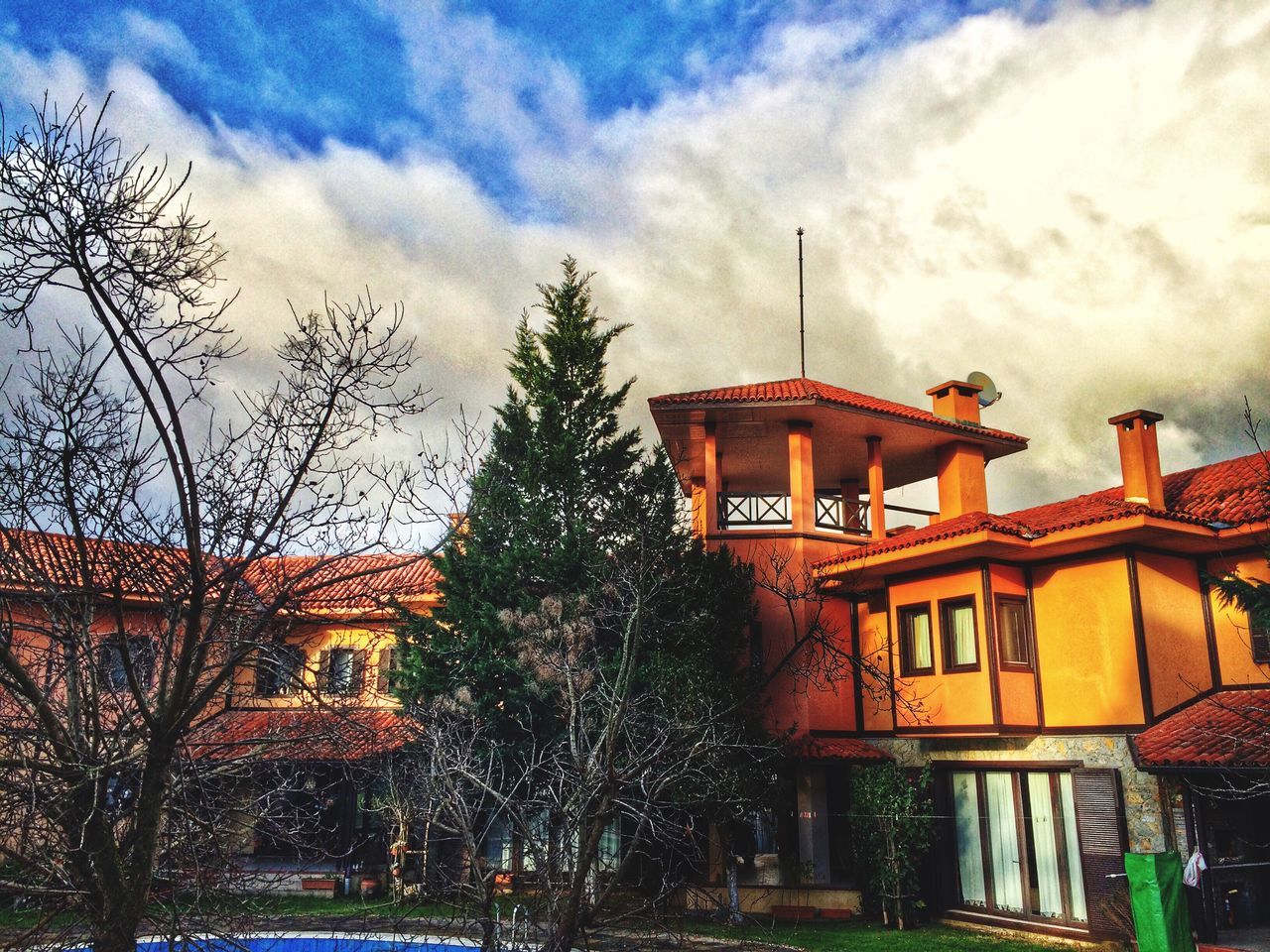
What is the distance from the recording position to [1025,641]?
16016 mm

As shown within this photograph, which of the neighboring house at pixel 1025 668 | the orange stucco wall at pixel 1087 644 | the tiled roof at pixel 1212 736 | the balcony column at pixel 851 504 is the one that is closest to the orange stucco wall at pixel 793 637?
the neighboring house at pixel 1025 668

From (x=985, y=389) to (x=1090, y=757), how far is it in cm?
969

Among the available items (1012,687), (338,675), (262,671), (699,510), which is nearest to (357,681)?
(338,675)

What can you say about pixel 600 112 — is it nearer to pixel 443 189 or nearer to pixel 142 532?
pixel 443 189

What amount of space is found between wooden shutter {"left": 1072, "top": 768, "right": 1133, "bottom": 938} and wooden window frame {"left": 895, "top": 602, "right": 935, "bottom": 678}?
10.4ft

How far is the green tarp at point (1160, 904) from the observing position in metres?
12.2

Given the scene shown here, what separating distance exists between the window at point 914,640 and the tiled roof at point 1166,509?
1344 mm

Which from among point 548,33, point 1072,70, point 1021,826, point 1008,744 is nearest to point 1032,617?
point 1008,744

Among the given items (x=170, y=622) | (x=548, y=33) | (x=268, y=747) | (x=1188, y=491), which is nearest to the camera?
(x=170, y=622)

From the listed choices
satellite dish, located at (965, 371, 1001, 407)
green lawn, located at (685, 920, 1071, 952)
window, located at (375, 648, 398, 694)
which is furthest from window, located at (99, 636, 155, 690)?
satellite dish, located at (965, 371, 1001, 407)

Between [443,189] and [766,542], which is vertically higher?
[443,189]

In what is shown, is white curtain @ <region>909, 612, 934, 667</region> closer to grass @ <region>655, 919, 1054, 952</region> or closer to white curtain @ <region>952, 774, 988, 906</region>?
white curtain @ <region>952, 774, 988, 906</region>

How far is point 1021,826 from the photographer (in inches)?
611

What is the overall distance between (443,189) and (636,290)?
9228 mm
